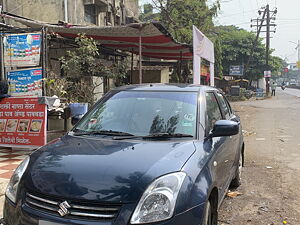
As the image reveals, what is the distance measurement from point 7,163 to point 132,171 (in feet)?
14.0

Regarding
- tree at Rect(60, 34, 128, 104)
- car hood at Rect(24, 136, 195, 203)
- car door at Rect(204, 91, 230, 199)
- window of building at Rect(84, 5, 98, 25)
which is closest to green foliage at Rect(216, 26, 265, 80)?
window of building at Rect(84, 5, 98, 25)

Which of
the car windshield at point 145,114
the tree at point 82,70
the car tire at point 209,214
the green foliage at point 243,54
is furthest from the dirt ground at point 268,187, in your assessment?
the green foliage at point 243,54

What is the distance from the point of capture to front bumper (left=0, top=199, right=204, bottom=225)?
1980 millimetres

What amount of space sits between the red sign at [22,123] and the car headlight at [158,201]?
14.8 ft

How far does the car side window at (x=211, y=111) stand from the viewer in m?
3.26

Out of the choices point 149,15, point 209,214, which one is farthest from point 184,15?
point 209,214

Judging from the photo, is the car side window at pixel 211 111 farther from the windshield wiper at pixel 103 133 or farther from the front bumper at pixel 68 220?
the front bumper at pixel 68 220

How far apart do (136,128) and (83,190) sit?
1.12 metres

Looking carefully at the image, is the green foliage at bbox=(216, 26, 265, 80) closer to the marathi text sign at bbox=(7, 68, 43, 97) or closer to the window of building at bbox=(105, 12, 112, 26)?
the window of building at bbox=(105, 12, 112, 26)

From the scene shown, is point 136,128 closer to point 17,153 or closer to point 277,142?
point 17,153

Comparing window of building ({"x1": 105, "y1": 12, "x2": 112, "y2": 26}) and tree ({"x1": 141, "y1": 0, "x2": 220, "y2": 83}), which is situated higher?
tree ({"x1": 141, "y1": 0, "x2": 220, "y2": 83})

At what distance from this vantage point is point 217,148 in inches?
122

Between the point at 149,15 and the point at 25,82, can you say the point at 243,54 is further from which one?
the point at 25,82

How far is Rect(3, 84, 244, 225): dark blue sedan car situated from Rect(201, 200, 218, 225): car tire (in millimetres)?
10
